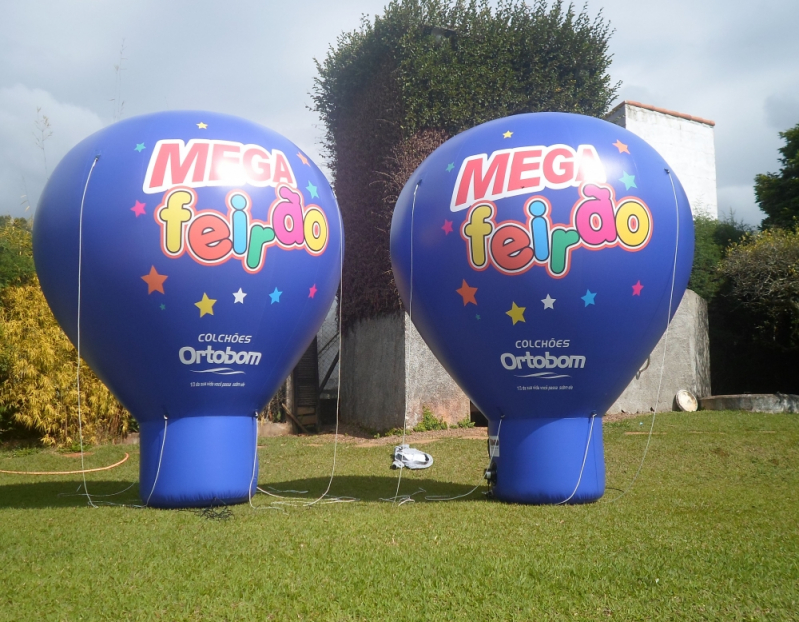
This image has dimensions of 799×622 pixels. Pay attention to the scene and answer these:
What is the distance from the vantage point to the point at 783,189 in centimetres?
2466

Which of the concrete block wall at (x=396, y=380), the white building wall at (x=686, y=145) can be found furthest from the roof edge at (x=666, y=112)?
the concrete block wall at (x=396, y=380)

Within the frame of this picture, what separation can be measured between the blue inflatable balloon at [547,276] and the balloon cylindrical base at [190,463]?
2582mm

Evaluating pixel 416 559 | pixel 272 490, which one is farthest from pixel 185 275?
pixel 416 559

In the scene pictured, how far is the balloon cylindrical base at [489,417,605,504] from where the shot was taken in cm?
810

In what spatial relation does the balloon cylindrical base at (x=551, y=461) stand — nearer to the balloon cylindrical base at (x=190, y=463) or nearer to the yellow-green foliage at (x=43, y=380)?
the balloon cylindrical base at (x=190, y=463)

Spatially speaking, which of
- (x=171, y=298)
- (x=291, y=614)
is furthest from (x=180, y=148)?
(x=291, y=614)

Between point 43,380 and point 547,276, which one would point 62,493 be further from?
point 547,276

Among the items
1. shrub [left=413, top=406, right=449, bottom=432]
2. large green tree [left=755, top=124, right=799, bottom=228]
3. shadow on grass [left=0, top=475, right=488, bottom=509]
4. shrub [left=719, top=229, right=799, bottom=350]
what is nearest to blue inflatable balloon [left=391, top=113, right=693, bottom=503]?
shadow on grass [left=0, top=475, right=488, bottom=509]

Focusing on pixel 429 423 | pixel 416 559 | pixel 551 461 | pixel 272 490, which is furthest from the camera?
pixel 429 423

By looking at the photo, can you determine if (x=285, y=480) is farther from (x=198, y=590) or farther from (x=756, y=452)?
(x=756, y=452)

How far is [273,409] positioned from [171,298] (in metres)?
11.8

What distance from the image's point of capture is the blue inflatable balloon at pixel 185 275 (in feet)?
25.3

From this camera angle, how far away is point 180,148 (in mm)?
7977

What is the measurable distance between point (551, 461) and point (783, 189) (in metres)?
20.5
